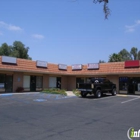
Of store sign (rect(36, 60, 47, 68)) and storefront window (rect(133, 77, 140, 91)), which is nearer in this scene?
storefront window (rect(133, 77, 140, 91))

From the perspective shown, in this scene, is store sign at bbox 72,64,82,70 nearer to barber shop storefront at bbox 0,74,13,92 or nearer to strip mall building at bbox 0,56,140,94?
strip mall building at bbox 0,56,140,94

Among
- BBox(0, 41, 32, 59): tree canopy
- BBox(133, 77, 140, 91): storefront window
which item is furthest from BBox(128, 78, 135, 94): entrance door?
BBox(0, 41, 32, 59): tree canopy

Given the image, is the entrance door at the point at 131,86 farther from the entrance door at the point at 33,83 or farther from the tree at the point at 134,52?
the tree at the point at 134,52

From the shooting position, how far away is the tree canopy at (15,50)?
5138cm

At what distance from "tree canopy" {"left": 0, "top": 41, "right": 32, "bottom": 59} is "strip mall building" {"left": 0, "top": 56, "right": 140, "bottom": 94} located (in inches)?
880

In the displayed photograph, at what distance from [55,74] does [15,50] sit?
79.0 ft

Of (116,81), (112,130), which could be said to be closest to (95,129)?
(112,130)

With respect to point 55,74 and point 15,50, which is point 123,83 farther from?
point 15,50

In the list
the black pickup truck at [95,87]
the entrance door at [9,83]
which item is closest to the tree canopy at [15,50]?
the entrance door at [9,83]

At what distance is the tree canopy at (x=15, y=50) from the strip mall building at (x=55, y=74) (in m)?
22.3

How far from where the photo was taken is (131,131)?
7906mm

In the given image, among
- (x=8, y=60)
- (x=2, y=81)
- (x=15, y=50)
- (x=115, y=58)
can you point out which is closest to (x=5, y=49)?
(x=15, y=50)

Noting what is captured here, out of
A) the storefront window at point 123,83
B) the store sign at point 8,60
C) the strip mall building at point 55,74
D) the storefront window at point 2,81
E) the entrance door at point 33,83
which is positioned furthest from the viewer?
the entrance door at point 33,83

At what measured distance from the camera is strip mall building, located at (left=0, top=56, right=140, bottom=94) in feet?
85.2
